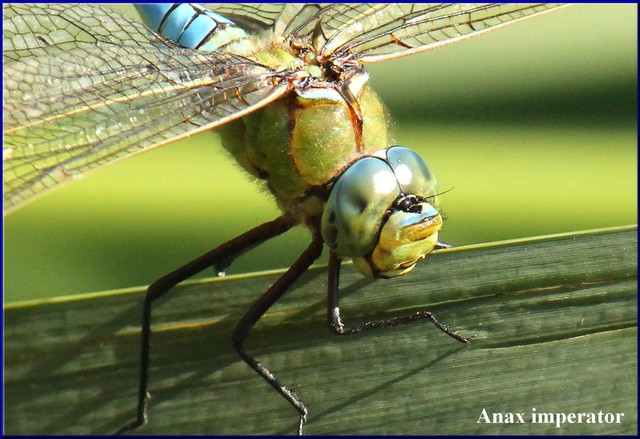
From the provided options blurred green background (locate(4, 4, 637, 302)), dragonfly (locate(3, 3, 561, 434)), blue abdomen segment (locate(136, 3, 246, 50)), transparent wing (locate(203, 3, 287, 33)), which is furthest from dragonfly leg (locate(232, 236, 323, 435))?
transparent wing (locate(203, 3, 287, 33))

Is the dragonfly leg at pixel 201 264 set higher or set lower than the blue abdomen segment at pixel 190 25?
lower

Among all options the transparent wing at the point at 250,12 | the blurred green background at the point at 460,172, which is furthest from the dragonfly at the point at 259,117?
the transparent wing at the point at 250,12

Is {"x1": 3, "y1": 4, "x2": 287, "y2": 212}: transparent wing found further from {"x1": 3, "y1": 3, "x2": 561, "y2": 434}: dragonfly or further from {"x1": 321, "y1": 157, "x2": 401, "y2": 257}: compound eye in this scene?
{"x1": 321, "y1": 157, "x2": 401, "y2": 257}: compound eye

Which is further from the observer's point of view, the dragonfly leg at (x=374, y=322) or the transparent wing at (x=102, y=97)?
the transparent wing at (x=102, y=97)

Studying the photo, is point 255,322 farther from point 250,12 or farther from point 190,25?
point 250,12

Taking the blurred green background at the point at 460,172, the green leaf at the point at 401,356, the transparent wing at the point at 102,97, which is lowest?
the green leaf at the point at 401,356

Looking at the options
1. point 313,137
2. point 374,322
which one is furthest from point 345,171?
point 374,322

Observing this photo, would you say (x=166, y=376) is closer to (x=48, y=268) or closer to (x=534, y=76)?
(x=48, y=268)

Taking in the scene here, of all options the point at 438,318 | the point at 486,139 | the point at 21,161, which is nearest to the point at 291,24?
the point at 486,139

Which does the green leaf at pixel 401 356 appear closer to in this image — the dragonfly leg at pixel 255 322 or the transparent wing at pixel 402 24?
the dragonfly leg at pixel 255 322
